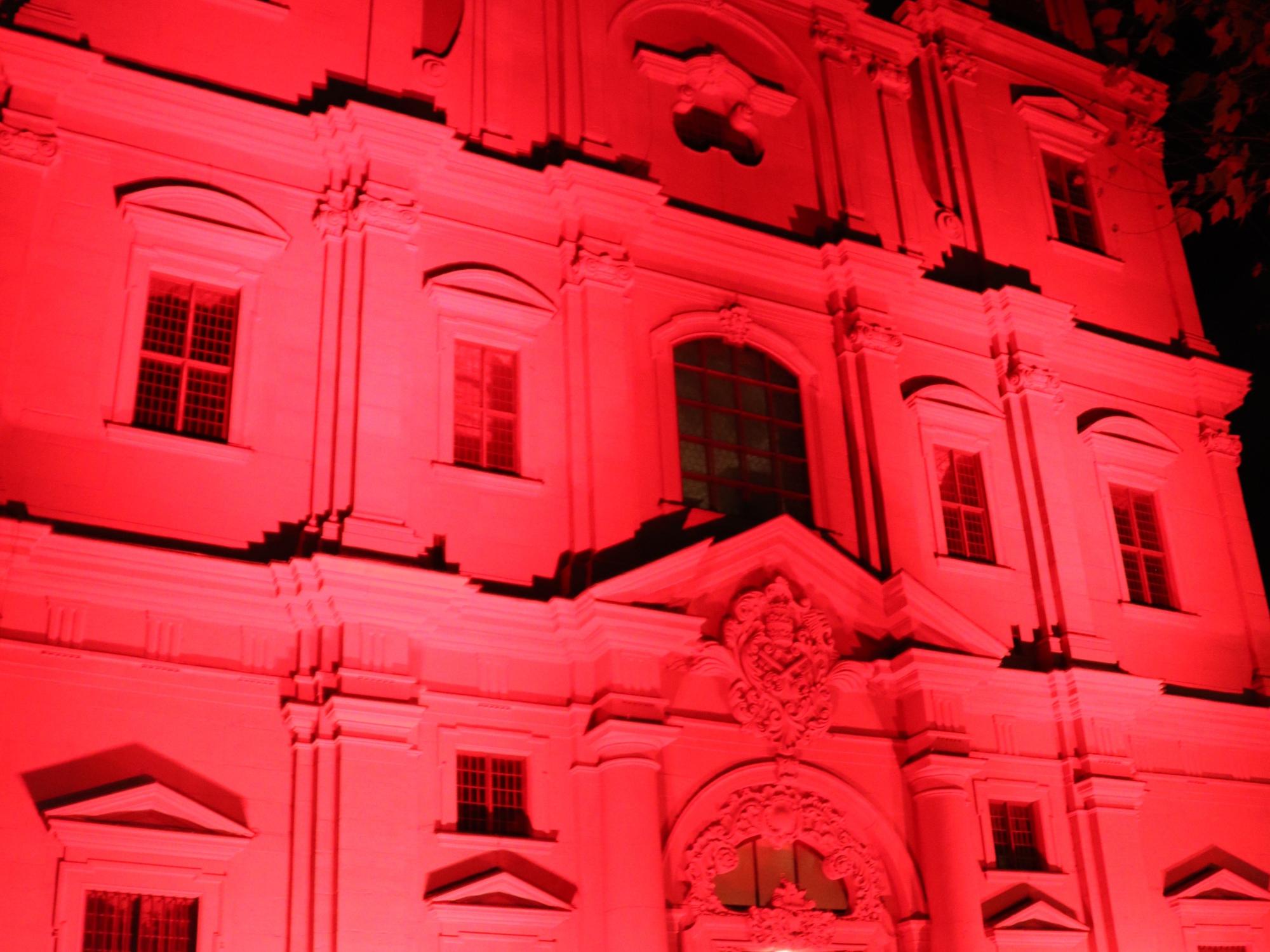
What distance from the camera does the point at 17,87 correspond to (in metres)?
17.4

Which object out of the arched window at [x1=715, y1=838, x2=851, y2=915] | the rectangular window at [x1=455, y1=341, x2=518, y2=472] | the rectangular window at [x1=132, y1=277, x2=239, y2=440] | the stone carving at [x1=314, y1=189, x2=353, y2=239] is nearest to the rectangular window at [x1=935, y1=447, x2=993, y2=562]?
the arched window at [x1=715, y1=838, x2=851, y2=915]

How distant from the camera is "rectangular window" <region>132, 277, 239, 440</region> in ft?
56.1

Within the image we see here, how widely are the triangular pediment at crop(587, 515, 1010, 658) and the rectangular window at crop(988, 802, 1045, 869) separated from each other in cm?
207

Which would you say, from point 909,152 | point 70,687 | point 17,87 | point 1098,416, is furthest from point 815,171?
point 70,687

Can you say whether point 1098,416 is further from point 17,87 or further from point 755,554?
point 17,87

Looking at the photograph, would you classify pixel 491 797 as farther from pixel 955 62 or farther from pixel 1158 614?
pixel 955 62

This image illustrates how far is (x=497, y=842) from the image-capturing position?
16656 millimetres

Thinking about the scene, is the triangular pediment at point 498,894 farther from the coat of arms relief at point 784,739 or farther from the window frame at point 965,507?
the window frame at point 965,507

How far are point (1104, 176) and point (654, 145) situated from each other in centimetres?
910

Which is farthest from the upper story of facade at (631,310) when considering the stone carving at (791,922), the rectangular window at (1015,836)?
the stone carving at (791,922)

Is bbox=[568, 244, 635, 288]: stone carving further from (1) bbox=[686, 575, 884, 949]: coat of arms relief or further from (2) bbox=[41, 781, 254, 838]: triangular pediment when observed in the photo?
(2) bbox=[41, 781, 254, 838]: triangular pediment

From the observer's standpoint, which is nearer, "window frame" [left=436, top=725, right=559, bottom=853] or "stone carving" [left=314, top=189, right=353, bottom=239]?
"window frame" [left=436, top=725, right=559, bottom=853]

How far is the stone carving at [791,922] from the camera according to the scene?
58.6ft

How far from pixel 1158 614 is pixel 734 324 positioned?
7597 millimetres
